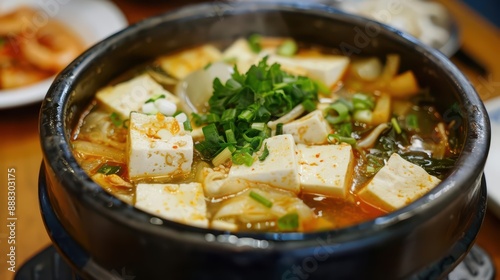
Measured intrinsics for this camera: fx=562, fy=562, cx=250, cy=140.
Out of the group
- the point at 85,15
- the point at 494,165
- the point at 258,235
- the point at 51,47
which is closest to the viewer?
the point at 258,235

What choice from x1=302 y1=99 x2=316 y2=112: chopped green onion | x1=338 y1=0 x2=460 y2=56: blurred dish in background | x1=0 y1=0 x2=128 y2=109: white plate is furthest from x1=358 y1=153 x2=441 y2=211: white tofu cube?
x1=0 y1=0 x2=128 y2=109: white plate

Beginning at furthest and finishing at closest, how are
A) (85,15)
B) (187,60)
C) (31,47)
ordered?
(85,15) → (31,47) → (187,60)

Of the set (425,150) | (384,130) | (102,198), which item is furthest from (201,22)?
(102,198)

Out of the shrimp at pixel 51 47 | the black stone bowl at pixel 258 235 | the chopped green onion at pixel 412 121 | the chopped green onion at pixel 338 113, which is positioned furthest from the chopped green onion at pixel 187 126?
the shrimp at pixel 51 47

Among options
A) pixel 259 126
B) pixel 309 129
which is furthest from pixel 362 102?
pixel 259 126

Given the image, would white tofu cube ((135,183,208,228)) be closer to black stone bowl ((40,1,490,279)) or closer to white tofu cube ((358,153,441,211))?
black stone bowl ((40,1,490,279))

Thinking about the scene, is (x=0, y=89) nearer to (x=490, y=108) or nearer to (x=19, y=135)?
(x=19, y=135)

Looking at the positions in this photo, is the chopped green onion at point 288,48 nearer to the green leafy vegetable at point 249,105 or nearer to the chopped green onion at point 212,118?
the green leafy vegetable at point 249,105

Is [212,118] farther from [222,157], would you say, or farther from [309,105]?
[309,105]
